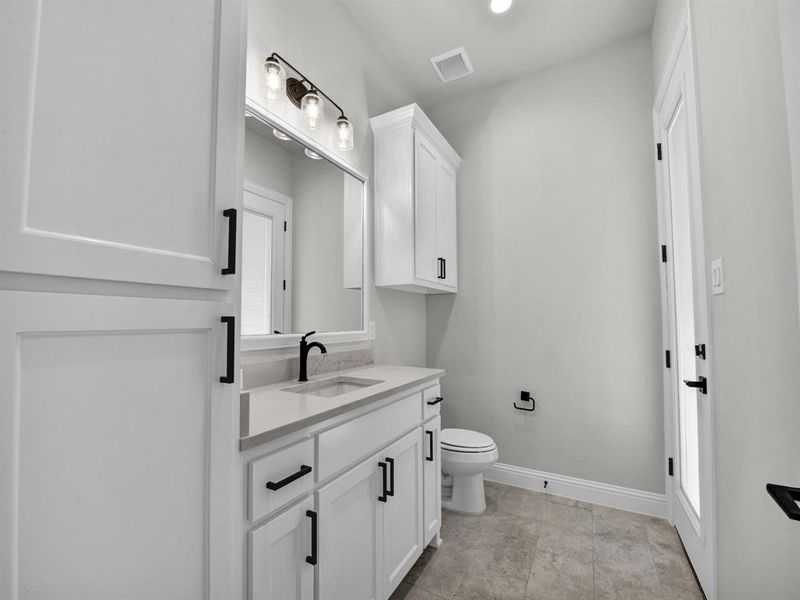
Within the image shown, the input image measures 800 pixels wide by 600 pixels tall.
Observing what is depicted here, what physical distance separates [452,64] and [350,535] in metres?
2.78

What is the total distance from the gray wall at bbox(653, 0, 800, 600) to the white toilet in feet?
3.48

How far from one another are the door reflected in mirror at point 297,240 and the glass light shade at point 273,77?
126 mm

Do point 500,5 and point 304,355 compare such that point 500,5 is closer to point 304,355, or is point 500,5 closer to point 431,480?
point 304,355

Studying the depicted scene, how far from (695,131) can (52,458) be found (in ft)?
6.98

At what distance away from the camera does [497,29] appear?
2.33 m

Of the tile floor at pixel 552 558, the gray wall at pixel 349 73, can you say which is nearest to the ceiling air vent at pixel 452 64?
the gray wall at pixel 349 73

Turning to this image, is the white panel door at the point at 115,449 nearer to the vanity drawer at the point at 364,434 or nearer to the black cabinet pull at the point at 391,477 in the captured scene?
the vanity drawer at the point at 364,434

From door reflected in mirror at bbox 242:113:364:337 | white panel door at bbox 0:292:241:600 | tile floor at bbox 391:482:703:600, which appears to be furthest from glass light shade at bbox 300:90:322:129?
tile floor at bbox 391:482:703:600

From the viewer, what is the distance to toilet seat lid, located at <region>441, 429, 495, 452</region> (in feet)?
7.17

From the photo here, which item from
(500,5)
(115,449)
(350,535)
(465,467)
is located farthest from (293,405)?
(500,5)

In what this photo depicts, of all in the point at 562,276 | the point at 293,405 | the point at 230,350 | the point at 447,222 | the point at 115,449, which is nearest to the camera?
the point at 115,449

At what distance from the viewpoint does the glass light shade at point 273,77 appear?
5.25 feet

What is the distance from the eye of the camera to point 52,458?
23.5 inches

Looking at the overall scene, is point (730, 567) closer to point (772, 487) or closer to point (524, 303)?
point (772, 487)
